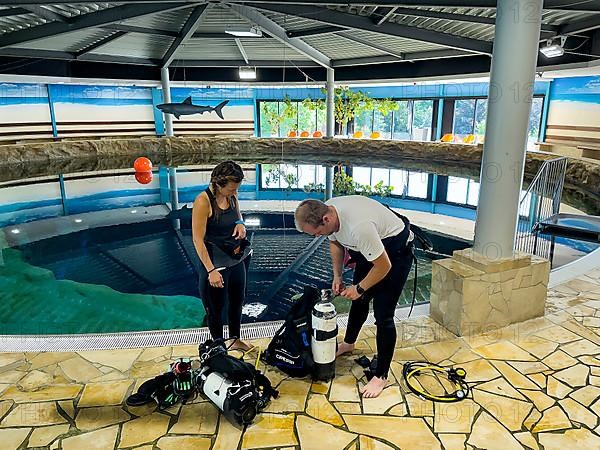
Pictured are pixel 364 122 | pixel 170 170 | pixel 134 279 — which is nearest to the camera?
pixel 134 279

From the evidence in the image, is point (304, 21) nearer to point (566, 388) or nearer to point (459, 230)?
point (459, 230)

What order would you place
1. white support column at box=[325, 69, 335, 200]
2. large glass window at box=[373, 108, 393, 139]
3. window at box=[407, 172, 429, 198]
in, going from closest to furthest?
window at box=[407, 172, 429, 198] → white support column at box=[325, 69, 335, 200] → large glass window at box=[373, 108, 393, 139]

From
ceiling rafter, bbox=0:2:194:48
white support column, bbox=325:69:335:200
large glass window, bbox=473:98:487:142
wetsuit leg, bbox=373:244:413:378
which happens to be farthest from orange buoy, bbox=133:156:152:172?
wetsuit leg, bbox=373:244:413:378

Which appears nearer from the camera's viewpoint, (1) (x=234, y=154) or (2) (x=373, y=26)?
(2) (x=373, y=26)

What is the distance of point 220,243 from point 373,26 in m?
7.34

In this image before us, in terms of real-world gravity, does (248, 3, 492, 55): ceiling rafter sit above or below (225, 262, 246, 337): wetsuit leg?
above

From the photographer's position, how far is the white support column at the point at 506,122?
2.64 meters

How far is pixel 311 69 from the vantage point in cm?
1597

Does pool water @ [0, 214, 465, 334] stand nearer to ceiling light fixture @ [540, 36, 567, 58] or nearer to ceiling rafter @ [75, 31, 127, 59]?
ceiling light fixture @ [540, 36, 567, 58]

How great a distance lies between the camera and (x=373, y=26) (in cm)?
841

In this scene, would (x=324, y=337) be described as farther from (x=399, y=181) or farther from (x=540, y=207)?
(x=399, y=181)

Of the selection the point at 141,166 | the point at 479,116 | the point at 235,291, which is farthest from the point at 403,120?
the point at 235,291

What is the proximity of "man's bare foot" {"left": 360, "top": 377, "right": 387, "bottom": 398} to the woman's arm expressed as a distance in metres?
1.08

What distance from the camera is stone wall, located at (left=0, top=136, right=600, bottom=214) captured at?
13.4 meters
